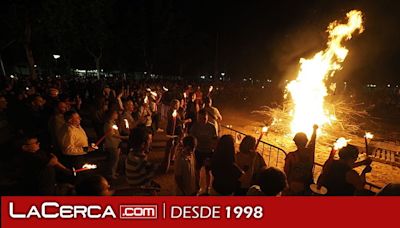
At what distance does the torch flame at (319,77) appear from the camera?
13727mm

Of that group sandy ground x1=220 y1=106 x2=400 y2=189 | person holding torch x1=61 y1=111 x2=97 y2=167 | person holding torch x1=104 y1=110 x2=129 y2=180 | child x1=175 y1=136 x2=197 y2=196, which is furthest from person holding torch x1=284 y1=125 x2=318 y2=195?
sandy ground x1=220 y1=106 x2=400 y2=189

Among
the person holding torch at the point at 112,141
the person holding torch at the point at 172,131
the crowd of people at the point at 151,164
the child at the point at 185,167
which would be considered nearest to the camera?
the crowd of people at the point at 151,164

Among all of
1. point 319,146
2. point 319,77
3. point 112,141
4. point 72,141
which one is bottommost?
point 319,146

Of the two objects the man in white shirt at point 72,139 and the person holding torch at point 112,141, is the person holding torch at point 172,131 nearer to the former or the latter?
the person holding torch at point 112,141

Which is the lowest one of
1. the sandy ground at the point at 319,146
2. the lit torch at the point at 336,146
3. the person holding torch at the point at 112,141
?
the sandy ground at the point at 319,146

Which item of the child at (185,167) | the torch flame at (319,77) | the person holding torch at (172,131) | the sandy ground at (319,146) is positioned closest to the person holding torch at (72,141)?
the child at (185,167)

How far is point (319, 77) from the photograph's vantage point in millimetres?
13797

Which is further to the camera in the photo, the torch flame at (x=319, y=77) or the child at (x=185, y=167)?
the torch flame at (x=319, y=77)

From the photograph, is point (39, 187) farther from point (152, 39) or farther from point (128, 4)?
point (128, 4)

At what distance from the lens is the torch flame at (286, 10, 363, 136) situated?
45.0 ft

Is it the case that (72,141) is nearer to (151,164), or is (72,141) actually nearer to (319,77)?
(151,164)

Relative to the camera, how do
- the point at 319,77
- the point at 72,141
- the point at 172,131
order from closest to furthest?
the point at 72,141, the point at 172,131, the point at 319,77

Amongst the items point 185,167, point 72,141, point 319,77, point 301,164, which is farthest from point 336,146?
point 319,77

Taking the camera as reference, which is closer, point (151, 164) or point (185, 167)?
point (151, 164)
